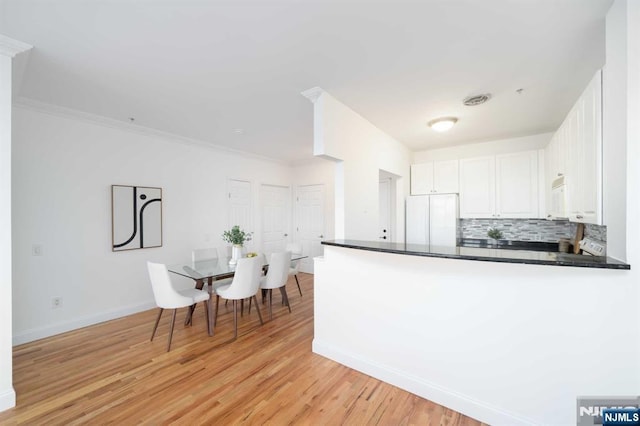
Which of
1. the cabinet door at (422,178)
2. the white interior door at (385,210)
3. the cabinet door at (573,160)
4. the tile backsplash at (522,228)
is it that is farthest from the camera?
the white interior door at (385,210)

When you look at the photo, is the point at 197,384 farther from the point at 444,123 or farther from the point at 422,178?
the point at 422,178

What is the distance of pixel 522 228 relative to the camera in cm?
405

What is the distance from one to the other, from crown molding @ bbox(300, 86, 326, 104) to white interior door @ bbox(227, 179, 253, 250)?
2774 millimetres

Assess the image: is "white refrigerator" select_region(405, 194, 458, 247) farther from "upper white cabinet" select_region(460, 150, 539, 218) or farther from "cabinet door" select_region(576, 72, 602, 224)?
"cabinet door" select_region(576, 72, 602, 224)

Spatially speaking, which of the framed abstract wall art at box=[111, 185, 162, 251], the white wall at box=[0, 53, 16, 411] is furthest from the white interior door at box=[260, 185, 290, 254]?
the white wall at box=[0, 53, 16, 411]

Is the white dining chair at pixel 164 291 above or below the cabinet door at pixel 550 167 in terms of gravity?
below

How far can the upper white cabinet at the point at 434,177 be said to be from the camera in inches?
168

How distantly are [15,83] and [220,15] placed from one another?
7.37 feet

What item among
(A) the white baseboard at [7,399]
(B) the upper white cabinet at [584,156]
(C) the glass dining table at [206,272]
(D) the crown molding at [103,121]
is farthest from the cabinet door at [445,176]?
(A) the white baseboard at [7,399]

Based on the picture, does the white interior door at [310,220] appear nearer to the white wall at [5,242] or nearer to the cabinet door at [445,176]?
the cabinet door at [445,176]

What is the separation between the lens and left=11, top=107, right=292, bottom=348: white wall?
9.00 feet

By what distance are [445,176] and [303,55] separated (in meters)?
3.36

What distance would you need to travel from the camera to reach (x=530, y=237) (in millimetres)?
3992

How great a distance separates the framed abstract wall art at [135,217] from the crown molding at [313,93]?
8.93ft
